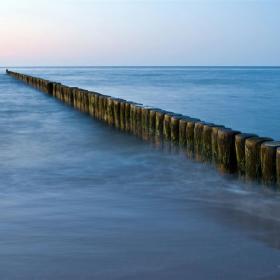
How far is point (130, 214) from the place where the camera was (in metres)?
4.77

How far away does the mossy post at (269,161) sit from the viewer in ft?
18.9

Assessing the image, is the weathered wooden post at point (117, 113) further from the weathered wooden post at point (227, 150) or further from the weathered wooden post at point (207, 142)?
the weathered wooden post at point (227, 150)

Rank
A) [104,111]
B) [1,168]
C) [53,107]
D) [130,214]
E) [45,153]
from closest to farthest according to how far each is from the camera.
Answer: [130,214] → [1,168] → [45,153] → [104,111] → [53,107]

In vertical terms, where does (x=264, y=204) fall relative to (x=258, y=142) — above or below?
below

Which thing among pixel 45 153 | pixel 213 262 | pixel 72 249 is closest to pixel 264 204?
pixel 213 262

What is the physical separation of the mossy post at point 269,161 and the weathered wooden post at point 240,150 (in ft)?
1.48

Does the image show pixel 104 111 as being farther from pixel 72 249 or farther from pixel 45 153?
pixel 72 249

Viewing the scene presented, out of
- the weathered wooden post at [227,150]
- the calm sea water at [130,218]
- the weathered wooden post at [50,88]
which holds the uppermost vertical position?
the weathered wooden post at [50,88]

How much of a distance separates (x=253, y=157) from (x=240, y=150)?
0.34m

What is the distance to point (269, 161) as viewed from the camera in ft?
19.1

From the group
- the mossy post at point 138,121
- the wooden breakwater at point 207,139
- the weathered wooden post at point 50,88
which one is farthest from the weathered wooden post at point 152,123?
the weathered wooden post at point 50,88

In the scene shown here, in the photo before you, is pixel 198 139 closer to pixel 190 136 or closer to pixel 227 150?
pixel 190 136

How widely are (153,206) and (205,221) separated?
703 millimetres

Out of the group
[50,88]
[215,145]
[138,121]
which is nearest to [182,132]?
[215,145]
